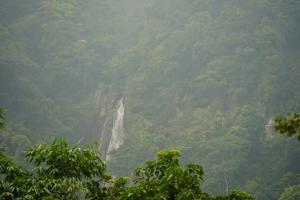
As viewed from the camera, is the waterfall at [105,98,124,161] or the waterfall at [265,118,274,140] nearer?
the waterfall at [265,118,274,140]

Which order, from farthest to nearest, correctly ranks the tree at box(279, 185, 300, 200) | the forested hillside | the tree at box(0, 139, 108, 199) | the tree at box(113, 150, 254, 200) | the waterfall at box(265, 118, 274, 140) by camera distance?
1. the waterfall at box(265, 118, 274, 140)
2. the forested hillside
3. the tree at box(279, 185, 300, 200)
4. the tree at box(113, 150, 254, 200)
5. the tree at box(0, 139, 108, 199)

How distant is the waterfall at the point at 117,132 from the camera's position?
4919 cm

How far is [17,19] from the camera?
6506cm

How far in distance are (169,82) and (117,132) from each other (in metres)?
8.61

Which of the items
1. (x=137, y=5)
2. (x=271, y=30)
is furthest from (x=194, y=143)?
(x=137, y=5)

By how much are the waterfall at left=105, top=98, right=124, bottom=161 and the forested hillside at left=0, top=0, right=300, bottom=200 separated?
69 centimetres

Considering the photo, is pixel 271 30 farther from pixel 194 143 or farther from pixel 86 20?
pixel 86 20

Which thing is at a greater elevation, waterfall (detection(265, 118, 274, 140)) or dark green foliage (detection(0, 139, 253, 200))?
waterfall (detection(265, 118, 274, 140))

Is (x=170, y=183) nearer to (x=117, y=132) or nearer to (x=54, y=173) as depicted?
(x=54, y=173)

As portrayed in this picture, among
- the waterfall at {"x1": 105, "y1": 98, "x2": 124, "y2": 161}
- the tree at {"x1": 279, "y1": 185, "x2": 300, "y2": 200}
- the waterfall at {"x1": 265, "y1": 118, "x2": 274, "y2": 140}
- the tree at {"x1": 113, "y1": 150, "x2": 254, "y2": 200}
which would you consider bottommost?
the tree at {"x1": 113, "y1": 150, "x2": 254, "y2": 200}

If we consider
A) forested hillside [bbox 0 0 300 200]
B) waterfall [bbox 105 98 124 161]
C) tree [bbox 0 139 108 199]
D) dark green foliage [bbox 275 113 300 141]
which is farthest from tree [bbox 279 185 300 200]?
dark green foliage [bbox 275 113 300 141]

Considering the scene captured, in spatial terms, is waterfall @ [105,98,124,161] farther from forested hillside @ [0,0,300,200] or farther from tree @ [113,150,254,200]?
tree @ [113,150,254,200]

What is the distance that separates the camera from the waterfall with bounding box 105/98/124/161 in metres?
49.2

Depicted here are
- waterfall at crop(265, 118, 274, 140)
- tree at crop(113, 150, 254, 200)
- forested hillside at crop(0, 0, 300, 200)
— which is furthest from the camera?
waterfall at crop(265, 118, 274, 140)
